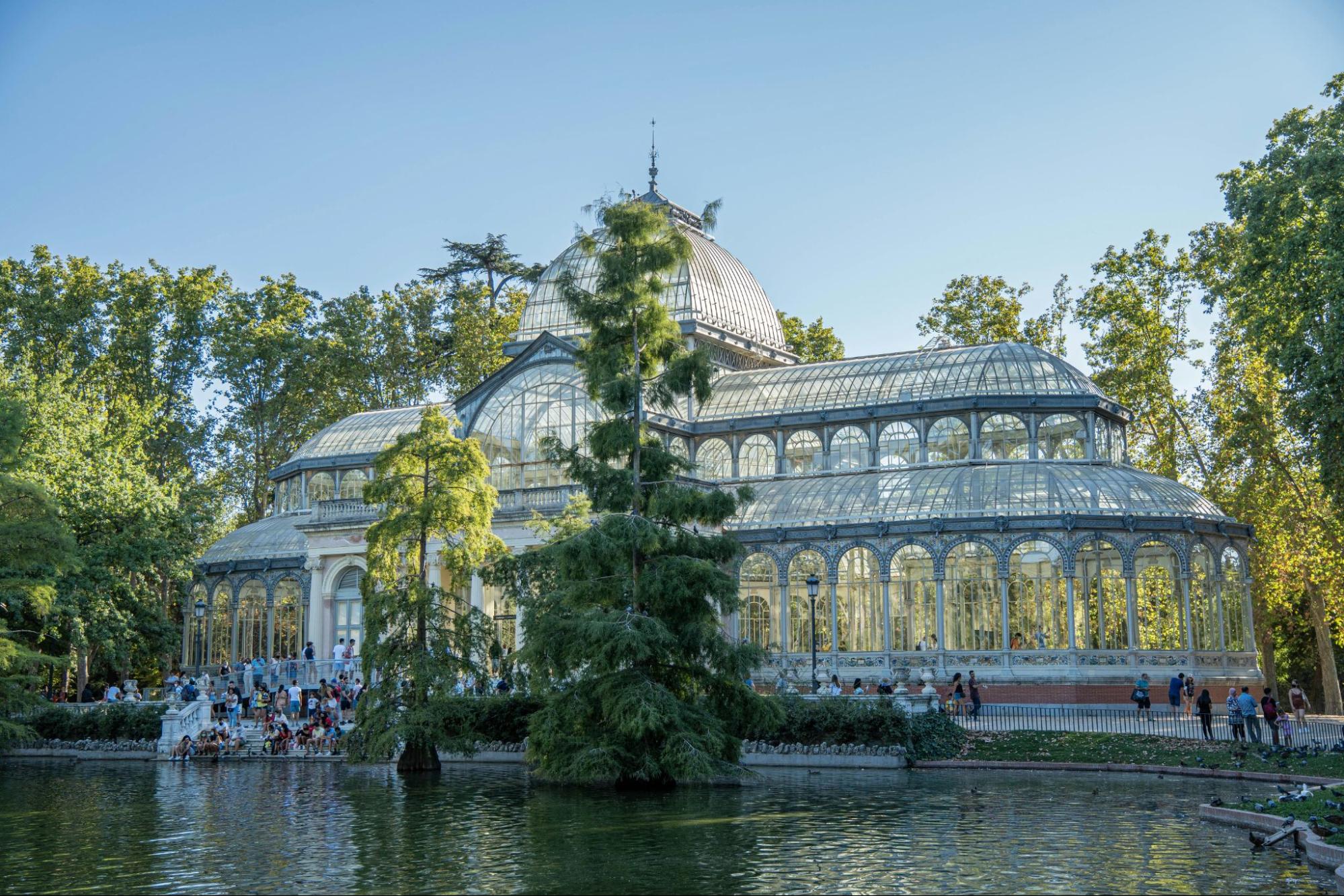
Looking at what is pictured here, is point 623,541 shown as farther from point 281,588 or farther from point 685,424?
point 281,588

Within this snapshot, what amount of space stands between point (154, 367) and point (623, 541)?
45278 mm

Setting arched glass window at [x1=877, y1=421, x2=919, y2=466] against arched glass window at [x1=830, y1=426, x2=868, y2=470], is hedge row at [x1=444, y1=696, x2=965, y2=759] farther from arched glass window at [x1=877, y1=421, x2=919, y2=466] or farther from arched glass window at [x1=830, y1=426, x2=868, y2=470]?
arched glass window at [x1=830, y1=426, x2=868, y2=470]

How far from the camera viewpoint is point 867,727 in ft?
104

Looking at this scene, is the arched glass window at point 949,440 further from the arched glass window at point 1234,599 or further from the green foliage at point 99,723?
the green foliage at point 99,723

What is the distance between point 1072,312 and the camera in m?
57.9

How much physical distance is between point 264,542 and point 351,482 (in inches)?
166

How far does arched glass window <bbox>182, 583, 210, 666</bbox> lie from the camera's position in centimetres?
5564

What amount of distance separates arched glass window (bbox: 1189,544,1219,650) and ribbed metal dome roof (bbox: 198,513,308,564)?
32.1m

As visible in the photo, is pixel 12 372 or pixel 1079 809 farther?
pixel 12 372

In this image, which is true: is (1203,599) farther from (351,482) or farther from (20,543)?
(20,543)

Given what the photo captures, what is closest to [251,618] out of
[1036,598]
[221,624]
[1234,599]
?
[221,624]

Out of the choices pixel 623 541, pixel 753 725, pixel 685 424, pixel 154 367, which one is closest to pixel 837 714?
pixel 753 725

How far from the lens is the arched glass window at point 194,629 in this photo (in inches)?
2191

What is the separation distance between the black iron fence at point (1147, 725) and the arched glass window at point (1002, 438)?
12336 millimetres
